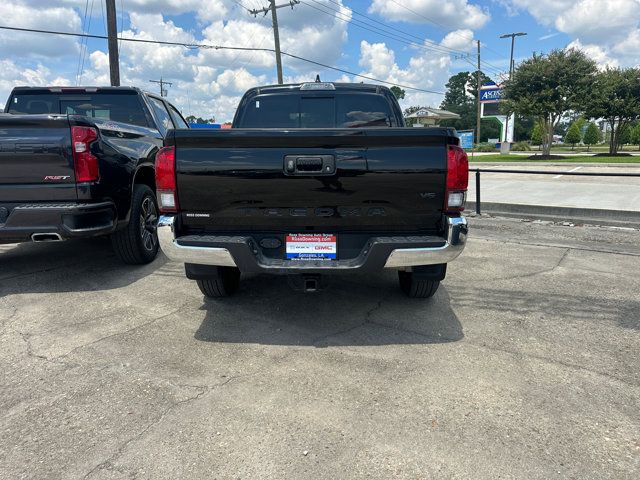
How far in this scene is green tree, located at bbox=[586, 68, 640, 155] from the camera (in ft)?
93.1

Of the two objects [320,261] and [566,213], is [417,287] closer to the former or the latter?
[320,261]

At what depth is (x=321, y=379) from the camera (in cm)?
297

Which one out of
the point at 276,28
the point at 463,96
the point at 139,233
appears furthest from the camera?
the point at 463,96

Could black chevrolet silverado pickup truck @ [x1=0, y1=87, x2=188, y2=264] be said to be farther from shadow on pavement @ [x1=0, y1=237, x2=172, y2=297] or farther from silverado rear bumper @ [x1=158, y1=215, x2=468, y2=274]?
silverado rear bumper @ [x1=158, y1=215, x2=468, y2=274]

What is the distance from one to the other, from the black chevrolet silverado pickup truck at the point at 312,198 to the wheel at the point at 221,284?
2.36 ft

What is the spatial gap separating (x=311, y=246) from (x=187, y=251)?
34.9 inches

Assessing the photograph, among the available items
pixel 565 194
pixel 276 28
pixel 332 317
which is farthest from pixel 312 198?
pixel 276 28

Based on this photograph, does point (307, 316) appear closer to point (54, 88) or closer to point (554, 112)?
point (54, 88)

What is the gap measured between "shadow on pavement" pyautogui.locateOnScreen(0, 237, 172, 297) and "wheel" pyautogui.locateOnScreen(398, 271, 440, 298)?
2506 mm

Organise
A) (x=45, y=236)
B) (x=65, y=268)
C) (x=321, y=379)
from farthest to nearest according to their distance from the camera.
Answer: (x=65, y=268) → (x=45, y=236) → (x=321, y=379)

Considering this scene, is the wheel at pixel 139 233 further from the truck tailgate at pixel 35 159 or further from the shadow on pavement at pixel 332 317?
the shadow on pavement at pixel 332 317

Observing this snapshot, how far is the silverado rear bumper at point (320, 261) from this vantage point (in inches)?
129

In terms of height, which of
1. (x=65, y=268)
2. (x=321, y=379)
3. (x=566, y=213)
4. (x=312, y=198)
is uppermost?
(x=312, y=198)

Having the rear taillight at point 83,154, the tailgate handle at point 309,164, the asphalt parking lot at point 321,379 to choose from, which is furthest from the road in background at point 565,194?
the rear taillight at point 83,154
